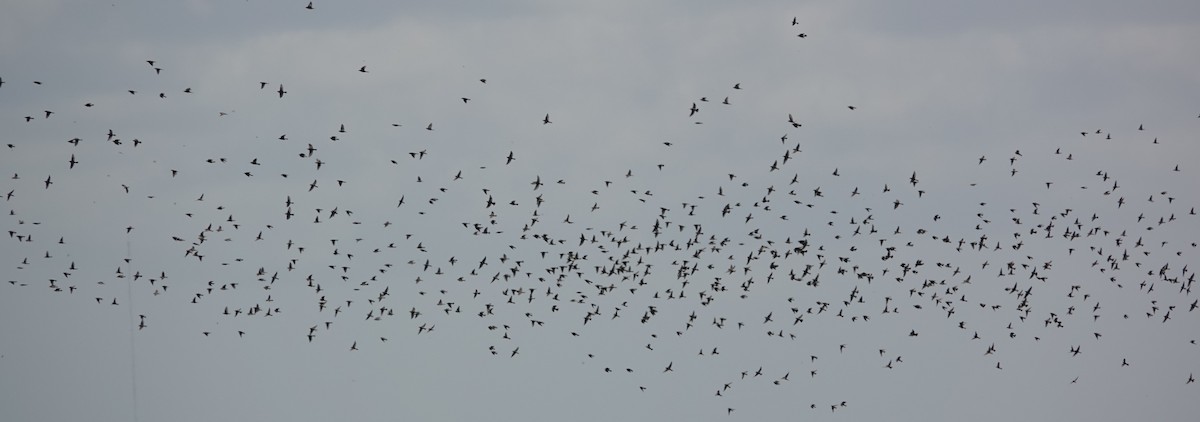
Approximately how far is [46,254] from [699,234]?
33.4 meters

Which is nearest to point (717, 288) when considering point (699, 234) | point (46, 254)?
point (699, 234)

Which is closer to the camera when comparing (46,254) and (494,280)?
(46,254)

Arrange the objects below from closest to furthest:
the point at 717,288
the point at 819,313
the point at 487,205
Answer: the point at 487,205 < the point at 717,288 < the point at 819,313

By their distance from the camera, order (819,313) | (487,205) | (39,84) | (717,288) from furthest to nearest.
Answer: (819,313), (717,288), (487,205), (39,84)

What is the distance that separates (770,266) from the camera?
108 metres

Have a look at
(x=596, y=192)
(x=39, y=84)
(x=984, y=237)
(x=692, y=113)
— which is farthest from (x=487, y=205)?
(x=984, y=237)

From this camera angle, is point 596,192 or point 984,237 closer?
point 596,192

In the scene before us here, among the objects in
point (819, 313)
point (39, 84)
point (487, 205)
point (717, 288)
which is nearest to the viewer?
point (39, 84)

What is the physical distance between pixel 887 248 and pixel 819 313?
7559mm

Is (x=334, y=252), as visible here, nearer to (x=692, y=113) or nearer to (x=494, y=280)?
(x=494, y=280)

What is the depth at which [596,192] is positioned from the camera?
102 meters

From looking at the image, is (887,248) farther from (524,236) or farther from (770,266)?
(524,236)

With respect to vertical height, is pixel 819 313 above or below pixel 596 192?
below

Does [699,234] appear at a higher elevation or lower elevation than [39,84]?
lower
